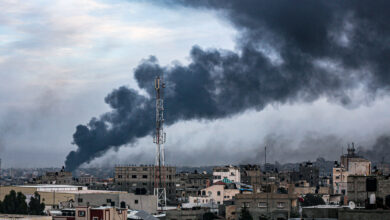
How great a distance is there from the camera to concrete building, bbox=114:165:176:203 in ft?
473

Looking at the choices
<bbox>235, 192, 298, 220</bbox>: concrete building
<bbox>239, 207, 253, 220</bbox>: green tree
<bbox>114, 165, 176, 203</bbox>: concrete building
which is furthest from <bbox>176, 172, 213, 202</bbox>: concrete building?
<bbox>239, 207, 253, 220</bbox>: green tree

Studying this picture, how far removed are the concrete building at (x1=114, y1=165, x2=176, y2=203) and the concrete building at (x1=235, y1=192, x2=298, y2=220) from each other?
186 ft

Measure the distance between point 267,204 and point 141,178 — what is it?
209ft

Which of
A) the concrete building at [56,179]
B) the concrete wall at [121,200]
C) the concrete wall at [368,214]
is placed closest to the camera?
the concrete wall at [368,214]

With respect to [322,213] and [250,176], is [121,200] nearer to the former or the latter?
[322,213]

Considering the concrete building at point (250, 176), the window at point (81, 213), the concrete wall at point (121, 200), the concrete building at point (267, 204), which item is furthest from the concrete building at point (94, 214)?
the concrete building at point (250, 176)

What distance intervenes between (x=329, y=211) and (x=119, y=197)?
49.4 m

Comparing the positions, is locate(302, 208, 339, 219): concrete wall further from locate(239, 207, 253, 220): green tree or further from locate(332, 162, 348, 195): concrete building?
locate(332, 162, 348, 195): concrete building

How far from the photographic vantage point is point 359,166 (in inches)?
4747

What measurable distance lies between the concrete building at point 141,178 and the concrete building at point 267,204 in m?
56.8

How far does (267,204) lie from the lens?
8444 cm

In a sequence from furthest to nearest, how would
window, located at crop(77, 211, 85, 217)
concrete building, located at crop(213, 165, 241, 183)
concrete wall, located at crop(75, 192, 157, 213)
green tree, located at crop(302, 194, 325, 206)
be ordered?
concrete building, located at crop(213, 165, 241, 183)
green tree, located at crop(302, 194, 325, 206)
concrete wall, located at crop(75, 192, 157, 213)
window, located at crop(77, 211, 85, 217)

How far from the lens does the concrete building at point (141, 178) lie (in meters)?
144

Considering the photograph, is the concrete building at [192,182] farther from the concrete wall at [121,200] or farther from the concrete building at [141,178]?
the concrete wall at [121,200]
